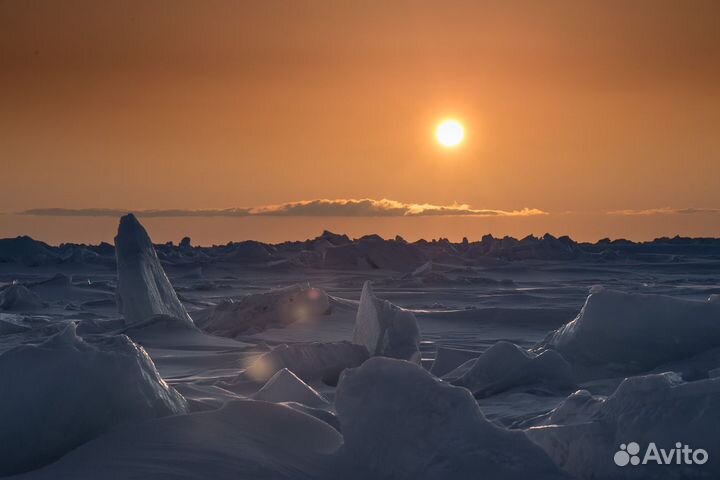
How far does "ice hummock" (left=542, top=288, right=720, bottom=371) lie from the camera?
4629mm

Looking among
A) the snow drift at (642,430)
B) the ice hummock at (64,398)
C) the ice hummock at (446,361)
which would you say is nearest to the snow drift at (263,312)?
the ice hummock at (446,361)

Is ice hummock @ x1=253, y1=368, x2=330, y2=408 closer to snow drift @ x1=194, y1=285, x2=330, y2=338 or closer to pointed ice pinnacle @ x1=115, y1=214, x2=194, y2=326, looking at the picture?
pointed ice pinnacle @ x1=115, y1=214, x2=194, y2=326

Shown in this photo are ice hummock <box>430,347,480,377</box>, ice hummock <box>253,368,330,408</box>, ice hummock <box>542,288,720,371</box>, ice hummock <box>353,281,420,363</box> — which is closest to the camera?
ice hummock <box>253,368,330,408</box>

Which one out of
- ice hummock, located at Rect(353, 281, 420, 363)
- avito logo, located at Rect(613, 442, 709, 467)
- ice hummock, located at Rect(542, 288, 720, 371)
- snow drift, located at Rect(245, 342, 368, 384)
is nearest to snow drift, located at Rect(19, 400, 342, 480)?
avito logo, located at Rect(613, 442, 709, 467)

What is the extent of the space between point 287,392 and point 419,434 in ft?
4.03

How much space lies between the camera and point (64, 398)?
2.61 metres

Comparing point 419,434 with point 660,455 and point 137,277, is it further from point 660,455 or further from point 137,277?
point 137,277

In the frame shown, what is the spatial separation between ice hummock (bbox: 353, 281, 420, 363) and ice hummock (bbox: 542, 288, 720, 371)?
0.97 metres

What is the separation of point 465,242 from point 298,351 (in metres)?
30.5

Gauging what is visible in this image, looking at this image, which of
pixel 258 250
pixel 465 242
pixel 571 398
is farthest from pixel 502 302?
pixel 465 242

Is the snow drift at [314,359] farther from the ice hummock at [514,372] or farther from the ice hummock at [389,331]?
the ice hummock at [514,372]

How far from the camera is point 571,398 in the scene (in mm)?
3061

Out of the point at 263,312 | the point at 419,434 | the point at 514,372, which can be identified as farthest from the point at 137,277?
the point at 419,434

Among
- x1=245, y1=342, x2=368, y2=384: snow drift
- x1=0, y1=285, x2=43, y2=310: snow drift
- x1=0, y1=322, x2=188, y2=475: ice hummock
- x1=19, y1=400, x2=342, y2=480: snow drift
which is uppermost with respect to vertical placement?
x1=0, y1=322, x2=188, y2=475: ice hummock
